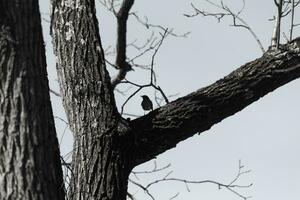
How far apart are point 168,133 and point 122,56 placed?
4.08 ft

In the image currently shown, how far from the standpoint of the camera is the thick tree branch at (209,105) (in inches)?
147

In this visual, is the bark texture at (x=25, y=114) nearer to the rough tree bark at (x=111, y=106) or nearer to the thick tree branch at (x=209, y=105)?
the rough tree bark at (x=111, y=106)

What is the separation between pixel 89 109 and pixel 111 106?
11 centimetres

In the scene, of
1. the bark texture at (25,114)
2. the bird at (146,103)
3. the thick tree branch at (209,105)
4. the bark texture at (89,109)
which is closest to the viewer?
the bark texture at (25,114)

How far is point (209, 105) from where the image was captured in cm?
378

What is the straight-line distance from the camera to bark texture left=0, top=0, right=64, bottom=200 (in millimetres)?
2480

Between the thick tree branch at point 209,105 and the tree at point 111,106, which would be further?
the thick tree branch at point 209,105

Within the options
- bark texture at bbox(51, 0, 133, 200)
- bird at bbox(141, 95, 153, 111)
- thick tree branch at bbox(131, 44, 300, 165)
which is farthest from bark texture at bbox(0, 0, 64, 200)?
bird at bbox(141, 95, 153, 111)

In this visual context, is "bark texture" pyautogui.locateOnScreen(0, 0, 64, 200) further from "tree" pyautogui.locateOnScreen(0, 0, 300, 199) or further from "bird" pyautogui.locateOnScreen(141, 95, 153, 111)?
"bird" pyautogui.locateOnScreen(141, 95, 153, 111)

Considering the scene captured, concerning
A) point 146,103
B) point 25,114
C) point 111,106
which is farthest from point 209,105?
point 25,114

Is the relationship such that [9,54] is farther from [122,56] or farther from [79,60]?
[122,56]

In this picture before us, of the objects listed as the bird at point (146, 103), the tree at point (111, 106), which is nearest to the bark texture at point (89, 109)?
the tree at point (111, 106)

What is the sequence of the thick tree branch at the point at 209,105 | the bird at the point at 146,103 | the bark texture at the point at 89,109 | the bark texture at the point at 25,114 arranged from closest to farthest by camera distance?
the bark texture at the point at 25,114 < the bark texture at the point at 89,109 < the thick tree branch at the point at 209,105 < the bird at the point at 146,103

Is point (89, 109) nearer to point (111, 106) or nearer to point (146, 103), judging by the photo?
point (111, 106)
